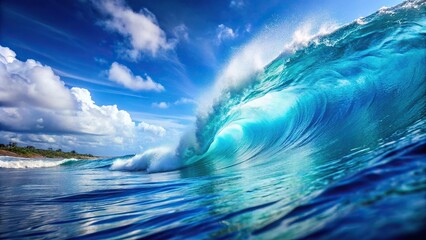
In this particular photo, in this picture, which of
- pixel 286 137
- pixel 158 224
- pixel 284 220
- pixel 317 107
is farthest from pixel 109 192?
pixel 317 107

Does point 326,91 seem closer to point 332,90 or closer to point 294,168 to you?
point 332,90

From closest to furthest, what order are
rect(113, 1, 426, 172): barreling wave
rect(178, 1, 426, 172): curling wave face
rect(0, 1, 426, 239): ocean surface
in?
1. rect(0, 1, 426, 239): ocean surface
2. rect(178, 1, 426, 172): curling wave face
3. rect(113, 1, 426, 172): barreling wave

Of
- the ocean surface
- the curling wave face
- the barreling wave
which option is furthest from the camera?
the barreling wave

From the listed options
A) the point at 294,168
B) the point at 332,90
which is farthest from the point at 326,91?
the point at 294,168

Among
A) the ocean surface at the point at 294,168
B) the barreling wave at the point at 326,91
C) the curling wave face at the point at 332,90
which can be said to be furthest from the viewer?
the barreling wave at the point at 326,91

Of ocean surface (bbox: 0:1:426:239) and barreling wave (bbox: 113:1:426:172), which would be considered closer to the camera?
ocean surface (bbox: 0:1:426:239)
